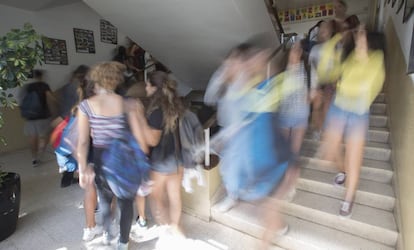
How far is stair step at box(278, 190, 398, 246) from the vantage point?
71.5 inches

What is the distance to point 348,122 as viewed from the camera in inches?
73.5

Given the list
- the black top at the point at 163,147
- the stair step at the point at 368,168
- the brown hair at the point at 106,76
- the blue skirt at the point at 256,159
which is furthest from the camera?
the stair step at the point at 368,168

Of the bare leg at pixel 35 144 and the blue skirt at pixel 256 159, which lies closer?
the blue skirt at pixel 256 159

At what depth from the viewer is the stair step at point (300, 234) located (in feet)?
5.96

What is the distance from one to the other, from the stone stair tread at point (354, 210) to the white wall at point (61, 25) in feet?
14.4

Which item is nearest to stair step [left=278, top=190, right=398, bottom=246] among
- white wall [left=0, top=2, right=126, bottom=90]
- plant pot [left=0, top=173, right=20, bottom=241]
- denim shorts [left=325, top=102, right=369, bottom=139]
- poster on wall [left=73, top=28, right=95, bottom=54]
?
denim shorts [left=325, top=102, right=369, bottom=139]

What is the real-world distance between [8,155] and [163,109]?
13.7ft

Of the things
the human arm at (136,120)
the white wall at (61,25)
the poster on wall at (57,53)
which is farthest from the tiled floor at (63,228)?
the poster on wall at (57,53)

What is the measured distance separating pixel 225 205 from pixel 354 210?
1084 millimetres

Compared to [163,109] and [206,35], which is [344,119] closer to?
[163,109]

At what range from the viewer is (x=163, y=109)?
1.76 meters

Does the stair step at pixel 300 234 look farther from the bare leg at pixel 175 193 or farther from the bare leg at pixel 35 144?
the bare leg at pixel 35 144

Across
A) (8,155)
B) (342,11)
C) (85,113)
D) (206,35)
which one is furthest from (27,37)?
(8,155)

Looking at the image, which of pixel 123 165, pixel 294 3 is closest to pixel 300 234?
pixel 123 165
